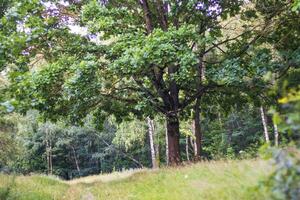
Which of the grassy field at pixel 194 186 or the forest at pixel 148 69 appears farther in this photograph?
the forest at pixel 148 69

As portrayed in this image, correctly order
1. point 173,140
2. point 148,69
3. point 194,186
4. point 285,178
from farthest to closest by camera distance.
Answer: point 173,140 → point 148,69 → point 194,186 → point 285,178

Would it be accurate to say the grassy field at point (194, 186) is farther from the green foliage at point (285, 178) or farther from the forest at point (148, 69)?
the green foliage at point (285, 178)

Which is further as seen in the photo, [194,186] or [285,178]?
[194,186]

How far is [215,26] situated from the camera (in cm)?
1512

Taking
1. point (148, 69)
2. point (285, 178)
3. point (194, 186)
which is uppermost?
point (148, 69)

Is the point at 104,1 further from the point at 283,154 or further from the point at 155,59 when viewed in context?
the point at 283,154

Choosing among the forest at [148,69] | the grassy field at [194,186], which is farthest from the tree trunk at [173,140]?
the grassy field at [194,186]

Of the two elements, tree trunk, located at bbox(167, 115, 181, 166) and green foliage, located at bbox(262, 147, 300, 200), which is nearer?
green foliage, located at bbox(262, 147, 300, 200)

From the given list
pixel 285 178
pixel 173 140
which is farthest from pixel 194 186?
pixel 173 140

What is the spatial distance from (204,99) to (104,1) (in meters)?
5.99

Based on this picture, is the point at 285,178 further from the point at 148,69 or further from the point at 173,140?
the point at 173,140

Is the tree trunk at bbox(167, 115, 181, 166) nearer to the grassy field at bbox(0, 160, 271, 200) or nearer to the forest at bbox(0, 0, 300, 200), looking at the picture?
the forest at bbox(0, 0, 300, 200)

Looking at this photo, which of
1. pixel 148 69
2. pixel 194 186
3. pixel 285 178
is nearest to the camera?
pixel 285 178

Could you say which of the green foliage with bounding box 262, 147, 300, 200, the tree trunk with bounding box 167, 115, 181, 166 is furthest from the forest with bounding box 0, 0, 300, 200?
the green foliage with bounding box 262, 147, 300, 200
